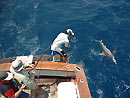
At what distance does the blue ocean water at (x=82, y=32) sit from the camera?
823 cm

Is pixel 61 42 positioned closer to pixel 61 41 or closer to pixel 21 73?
pixel 61 41

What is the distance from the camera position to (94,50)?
9.84 meters

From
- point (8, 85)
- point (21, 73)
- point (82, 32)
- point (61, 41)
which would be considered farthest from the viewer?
point (82, 32)

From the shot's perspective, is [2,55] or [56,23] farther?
[56,23]

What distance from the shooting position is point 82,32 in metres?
11.4

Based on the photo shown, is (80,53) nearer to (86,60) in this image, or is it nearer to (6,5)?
(86,60)

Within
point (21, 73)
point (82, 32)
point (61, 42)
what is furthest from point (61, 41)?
point (82, 32)

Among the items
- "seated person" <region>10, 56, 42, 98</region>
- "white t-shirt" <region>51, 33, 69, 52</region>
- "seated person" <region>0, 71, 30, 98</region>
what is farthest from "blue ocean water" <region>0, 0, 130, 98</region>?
"seated person" <region>0, 71, 30, 98</region>

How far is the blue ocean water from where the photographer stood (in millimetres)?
8234

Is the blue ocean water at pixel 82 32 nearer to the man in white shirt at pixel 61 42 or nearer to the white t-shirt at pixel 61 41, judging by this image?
the man in white shirt at pixel 61 42

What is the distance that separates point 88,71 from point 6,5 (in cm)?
1282

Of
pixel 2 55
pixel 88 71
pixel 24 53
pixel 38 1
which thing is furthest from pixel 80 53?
pixel 38 1

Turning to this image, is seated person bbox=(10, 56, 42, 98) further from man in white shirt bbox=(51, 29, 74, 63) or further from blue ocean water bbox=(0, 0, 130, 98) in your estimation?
blue ocean water bbox=(0, 0, 130, 98)

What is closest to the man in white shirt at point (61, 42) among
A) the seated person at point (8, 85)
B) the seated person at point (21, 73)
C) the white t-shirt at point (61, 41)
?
the white t-shirt at point (61, 41)
